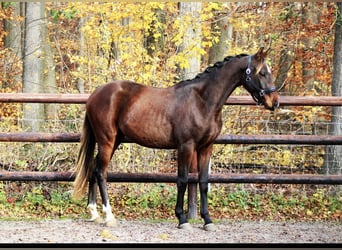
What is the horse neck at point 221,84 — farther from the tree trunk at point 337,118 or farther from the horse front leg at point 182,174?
the tree trunk at point 337,118

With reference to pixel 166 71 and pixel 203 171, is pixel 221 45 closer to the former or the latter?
pixel 166 71

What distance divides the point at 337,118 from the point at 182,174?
3644 mm

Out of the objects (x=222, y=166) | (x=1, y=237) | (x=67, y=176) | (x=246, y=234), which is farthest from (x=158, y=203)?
(x=1, y=237)

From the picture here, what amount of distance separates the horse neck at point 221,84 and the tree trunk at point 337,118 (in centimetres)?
279

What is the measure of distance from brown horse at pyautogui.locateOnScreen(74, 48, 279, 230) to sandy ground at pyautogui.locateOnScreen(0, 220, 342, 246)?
0.24 meters

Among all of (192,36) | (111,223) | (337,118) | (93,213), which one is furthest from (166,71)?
(111,223)

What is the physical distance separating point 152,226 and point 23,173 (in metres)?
1.79

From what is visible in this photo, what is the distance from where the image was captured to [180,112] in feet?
20.7

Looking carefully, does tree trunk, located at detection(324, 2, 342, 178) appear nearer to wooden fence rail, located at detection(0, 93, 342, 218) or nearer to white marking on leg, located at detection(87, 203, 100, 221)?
wooden fence rail, located at detection(0, 93, 342, 218)

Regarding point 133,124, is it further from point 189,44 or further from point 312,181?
point 189,44

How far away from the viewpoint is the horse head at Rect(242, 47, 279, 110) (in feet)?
20.2

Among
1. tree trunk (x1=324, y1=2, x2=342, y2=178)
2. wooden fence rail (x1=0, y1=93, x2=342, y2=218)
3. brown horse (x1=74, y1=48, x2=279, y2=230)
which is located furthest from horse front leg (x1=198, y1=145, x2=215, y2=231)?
tree trunk (x1=324, y1=2, x2=342, y2=178)

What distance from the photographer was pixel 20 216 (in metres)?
7.62

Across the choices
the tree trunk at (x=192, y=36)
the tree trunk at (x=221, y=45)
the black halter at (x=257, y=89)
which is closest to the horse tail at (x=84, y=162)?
the black halter at (x=257, y=89)
